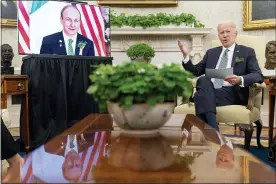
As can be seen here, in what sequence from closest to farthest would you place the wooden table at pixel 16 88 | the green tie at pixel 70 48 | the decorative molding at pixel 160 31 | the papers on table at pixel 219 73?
the papers on table at pixel 219 73 → the wooden table at pixel 16 88 → the green tie at pixel 70 48 → the decorative molding at pixel 160 31

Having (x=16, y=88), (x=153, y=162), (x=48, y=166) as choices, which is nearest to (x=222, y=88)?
(x=16, y=88)

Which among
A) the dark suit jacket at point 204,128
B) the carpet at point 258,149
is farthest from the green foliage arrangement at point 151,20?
the dark suit jacket at point 204,128

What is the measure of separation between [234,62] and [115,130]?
1870mm

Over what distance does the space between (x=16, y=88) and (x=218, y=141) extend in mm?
2216

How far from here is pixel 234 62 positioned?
317 centimetres

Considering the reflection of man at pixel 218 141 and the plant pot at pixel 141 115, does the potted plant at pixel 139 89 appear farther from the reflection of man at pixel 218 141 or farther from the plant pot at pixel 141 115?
the reflection of man at pixel 218 141

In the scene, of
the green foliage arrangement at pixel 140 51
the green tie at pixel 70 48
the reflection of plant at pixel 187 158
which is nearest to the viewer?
the reflection of plant at pixel 187 158

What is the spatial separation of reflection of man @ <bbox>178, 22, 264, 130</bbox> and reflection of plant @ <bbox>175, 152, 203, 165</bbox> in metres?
1.44

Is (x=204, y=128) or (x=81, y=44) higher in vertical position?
(x=81, y=44)

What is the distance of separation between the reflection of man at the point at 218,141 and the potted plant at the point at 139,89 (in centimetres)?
23

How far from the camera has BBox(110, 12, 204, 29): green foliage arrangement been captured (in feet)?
16.4

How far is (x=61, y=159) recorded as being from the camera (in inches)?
47.2

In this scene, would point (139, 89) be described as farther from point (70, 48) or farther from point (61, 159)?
point (70, 48)

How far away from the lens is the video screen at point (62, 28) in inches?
129
